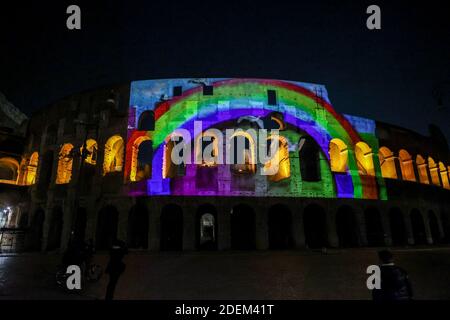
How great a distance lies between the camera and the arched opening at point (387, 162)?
25125mm

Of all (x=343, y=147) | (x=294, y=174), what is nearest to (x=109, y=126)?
(x=294, y=174)

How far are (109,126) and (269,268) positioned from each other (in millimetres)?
17936

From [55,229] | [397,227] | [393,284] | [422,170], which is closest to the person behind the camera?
[393,284]

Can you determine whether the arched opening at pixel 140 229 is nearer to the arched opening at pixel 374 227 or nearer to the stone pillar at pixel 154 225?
the stone pillar at pixel 154 225

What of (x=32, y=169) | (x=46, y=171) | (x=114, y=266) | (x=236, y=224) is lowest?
(x=114, y=266)

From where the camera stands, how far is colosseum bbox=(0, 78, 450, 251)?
65.6ft

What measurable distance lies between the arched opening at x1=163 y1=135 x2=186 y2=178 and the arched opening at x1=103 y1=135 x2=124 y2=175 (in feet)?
14.2

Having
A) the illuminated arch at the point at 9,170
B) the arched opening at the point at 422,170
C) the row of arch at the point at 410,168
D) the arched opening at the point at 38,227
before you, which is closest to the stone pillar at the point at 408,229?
the row of arch at the point at 410,168

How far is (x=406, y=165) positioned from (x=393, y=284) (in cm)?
2757

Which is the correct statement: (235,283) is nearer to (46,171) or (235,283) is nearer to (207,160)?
(207,160)

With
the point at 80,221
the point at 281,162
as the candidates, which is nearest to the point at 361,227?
the point at 281,162

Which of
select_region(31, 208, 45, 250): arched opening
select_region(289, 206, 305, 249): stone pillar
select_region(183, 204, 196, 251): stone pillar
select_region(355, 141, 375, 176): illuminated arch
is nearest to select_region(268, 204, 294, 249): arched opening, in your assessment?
select_region(289, 206, 305, 249): stone pillar

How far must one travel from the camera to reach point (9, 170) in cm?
2938

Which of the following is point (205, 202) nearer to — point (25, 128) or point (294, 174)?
point (294, 174)
